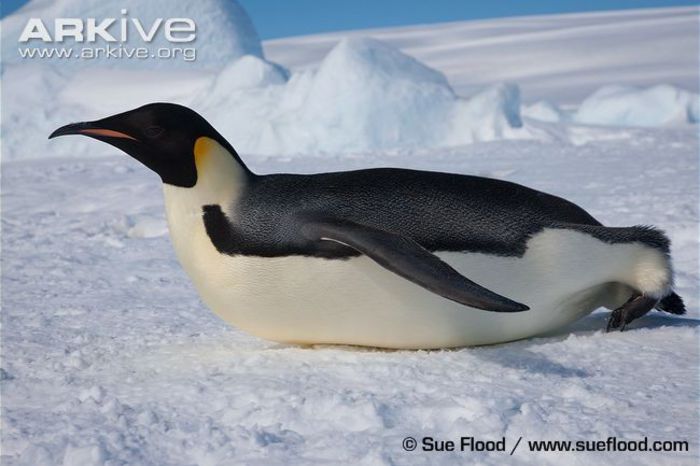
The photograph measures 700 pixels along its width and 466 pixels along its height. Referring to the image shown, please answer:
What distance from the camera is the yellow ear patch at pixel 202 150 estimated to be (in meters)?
2.31

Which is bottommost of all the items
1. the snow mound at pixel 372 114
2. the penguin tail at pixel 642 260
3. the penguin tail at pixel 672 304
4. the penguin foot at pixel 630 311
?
the snow mound at pixel 372 114

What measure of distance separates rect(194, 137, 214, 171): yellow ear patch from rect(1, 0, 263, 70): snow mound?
1737 centimetres

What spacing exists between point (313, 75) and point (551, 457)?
1287 centimetres

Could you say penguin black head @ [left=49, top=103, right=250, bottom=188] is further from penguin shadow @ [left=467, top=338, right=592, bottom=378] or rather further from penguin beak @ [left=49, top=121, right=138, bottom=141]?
penguin shadow @ [left=467, top=338, right=592, bottom=378]

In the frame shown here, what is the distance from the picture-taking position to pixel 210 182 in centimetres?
232

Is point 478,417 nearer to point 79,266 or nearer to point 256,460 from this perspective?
point 256,460

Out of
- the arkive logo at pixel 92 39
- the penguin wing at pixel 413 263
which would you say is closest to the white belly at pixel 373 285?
the penguin wing at pixel 413 263

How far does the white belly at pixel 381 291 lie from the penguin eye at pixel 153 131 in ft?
0.72

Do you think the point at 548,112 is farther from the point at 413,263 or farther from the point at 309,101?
the point at 413,263

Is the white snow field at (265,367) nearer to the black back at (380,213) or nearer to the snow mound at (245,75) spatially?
the black back at (380,213)

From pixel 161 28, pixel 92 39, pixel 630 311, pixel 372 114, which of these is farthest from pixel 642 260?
pixel 92 39

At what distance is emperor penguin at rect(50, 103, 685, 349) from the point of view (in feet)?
7.25

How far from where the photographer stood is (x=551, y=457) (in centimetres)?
162

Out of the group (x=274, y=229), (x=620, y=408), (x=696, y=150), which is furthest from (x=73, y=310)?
(x=696, y=150)
